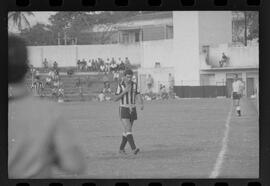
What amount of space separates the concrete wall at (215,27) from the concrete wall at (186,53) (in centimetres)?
6

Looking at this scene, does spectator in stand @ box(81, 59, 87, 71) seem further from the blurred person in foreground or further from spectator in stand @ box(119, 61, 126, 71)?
the blurred person in foreground

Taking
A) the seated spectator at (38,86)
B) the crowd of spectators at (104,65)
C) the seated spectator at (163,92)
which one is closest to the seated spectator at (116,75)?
the crowd of spectators at (104,65)

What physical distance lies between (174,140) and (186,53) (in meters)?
0.84

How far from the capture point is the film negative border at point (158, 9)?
4602 mm

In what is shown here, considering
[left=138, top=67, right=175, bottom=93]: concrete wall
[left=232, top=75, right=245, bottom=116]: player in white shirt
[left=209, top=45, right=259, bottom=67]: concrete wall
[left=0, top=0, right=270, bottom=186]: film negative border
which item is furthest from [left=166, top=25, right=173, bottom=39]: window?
[left=232, top=75, right=245, bottom=116]: player in white shirt

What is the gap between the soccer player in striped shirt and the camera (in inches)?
188

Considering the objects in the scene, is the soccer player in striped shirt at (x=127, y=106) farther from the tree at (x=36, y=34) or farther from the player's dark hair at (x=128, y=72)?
the tree at (x=36, y=34)

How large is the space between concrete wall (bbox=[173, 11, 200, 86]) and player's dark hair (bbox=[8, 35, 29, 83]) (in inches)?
55.6

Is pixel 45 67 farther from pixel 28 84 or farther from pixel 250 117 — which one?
pixel 250 117

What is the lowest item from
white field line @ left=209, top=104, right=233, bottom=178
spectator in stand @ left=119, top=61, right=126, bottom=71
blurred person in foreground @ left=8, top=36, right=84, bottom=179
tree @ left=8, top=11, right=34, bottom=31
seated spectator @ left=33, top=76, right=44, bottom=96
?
white field line @ left=209, top=104, right=233, bottom=178

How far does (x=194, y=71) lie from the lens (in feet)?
15.7

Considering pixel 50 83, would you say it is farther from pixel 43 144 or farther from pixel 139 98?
pixel 43 144

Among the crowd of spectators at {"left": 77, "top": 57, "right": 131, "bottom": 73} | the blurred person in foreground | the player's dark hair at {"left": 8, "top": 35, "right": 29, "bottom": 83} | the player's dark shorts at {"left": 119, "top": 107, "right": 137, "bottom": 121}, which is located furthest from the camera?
the player's dark shorts at {"left": 119, "top": 107, "right": 137, "bottom": 121}
